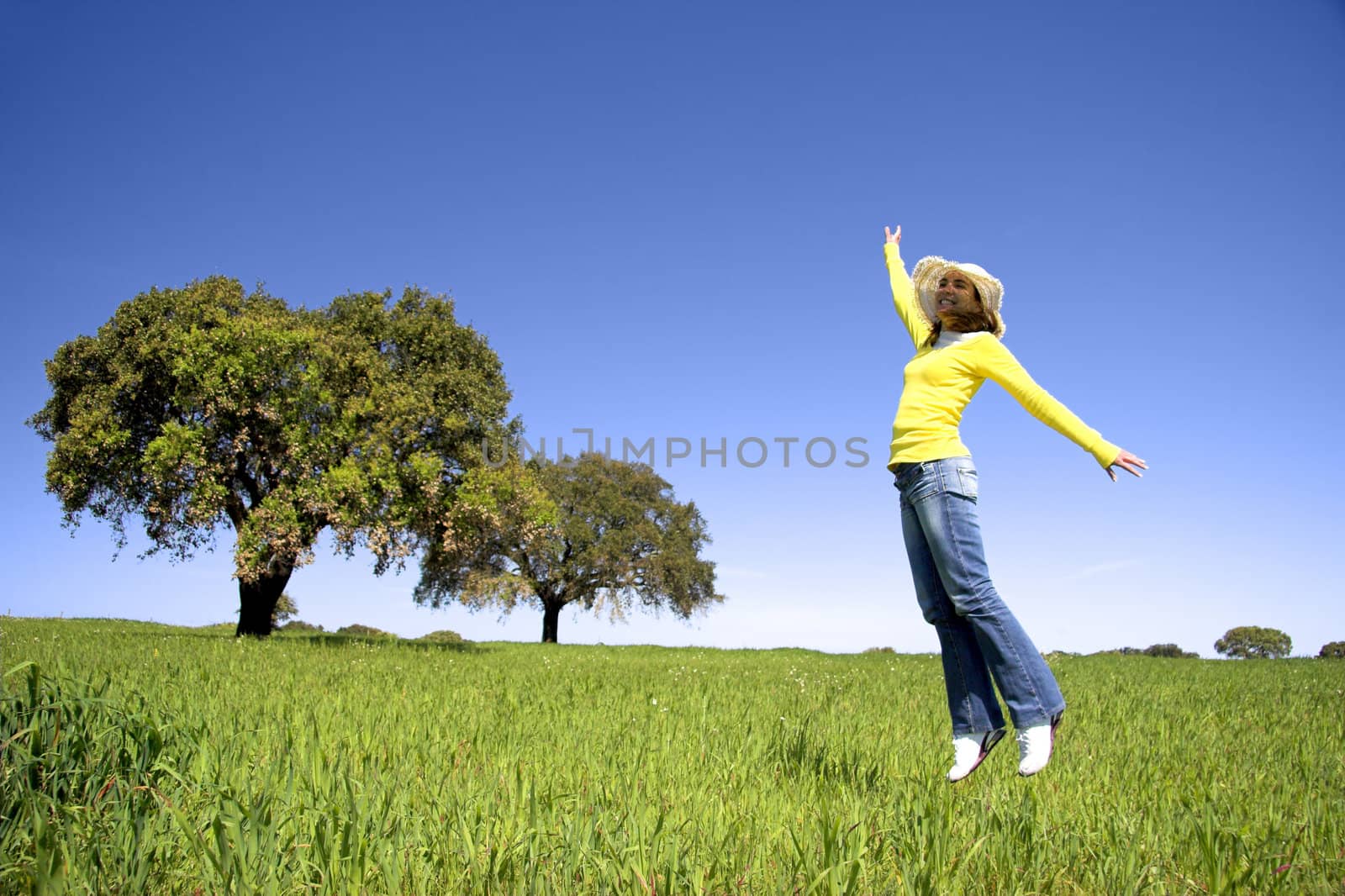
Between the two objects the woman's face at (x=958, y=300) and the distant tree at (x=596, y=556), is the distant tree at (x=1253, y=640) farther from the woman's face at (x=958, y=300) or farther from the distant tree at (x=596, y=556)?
the woman's face at (x=958, y=300)

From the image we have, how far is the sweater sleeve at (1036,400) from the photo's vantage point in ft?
14.8

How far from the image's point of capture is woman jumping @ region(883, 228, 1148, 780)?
4.69 metres

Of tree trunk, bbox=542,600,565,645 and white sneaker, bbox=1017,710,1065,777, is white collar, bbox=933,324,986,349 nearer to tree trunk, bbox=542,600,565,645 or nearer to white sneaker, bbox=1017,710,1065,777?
white sneaker, bbox=1017,710,1065,777

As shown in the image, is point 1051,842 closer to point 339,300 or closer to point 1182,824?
point 1182,824

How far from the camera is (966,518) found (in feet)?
15.4

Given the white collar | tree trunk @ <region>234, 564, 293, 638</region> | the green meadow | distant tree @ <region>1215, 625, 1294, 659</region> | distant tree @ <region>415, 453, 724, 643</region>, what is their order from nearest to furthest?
1. the green meadow
2. the white collar
3. tree trunk @ <region>234, 564, 293, 638</region>
4. distant tree @ <region>415, 453, 724, 643</region>
5. distant tree @ <region>1215, 625, 1294, 659</region>

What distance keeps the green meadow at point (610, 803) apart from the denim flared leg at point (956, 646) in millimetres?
409

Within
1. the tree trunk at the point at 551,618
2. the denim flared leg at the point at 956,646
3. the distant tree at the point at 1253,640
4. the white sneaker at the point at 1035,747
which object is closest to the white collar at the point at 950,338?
the denim flared leg at the point at 956,646

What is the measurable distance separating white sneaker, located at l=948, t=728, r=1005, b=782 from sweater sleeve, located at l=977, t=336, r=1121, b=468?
1.76m

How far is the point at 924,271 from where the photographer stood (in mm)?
5719

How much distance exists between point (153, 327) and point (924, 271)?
2230 cm

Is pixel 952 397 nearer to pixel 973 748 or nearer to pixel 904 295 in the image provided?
pixel 904 295

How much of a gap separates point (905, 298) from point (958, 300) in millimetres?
544

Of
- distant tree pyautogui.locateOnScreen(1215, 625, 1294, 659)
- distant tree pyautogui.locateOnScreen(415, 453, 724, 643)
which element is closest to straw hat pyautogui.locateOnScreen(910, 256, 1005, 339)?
distant tree pyautogui.locateOnScreen(415, 453, 724, 643)
